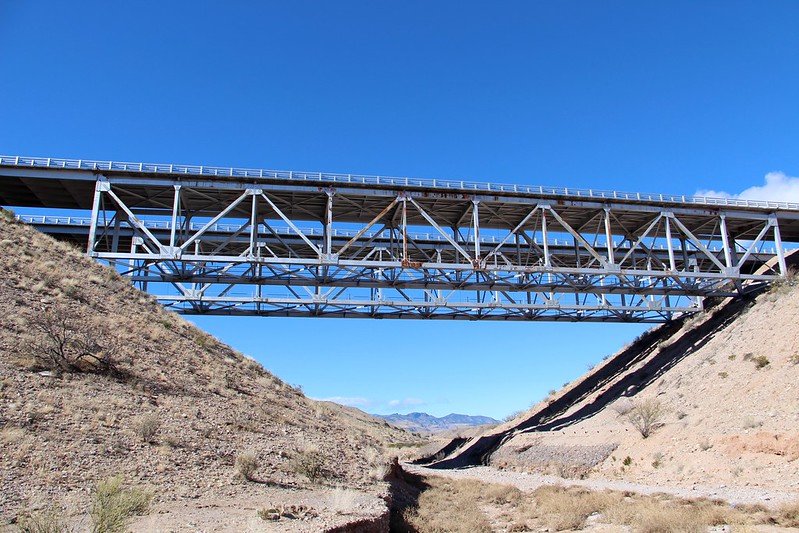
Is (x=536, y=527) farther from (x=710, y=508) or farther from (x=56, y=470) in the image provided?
(x=56, y=470)

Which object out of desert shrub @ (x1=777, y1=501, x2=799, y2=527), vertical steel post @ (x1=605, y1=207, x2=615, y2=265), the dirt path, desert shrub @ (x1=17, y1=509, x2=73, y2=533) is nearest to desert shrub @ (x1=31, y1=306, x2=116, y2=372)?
desert shrub @ (x1=17, y1=509, x2=73, y2=533)

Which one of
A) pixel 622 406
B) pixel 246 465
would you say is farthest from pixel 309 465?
pixel 622 406

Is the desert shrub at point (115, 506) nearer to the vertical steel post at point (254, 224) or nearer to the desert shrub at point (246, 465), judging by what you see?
the desert shrub at point (246, 465)

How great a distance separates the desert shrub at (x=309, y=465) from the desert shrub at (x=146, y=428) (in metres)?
3.76

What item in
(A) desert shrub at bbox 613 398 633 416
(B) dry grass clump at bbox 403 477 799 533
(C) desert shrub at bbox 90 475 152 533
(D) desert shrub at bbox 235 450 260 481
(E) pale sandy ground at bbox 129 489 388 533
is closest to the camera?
(C) desert shrub at bbox 90 475 152 533

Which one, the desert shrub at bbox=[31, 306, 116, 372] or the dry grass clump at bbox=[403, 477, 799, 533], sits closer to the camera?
the dry grass clump at bbox=[403, 477, 799, 533]

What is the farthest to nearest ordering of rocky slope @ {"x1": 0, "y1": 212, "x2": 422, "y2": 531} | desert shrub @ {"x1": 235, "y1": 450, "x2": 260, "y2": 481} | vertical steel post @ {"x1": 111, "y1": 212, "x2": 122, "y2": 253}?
1. vertical steel post @ {"x1": 111, "y1": 212, "x2": 122, "y2": 253}
2. desert shrub @ {"x1": 235, "y1": 450, "x2": 260, "y2": 481}
3. rocky slope @ {"x1": 0, "y1": 212, "x2": 422, "y2": 531}

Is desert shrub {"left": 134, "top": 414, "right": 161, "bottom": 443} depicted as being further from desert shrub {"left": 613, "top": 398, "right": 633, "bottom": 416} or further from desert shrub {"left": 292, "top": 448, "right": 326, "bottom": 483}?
desert shrub {"left": 613, "top": 398, "right": 633, "bottom": 416}

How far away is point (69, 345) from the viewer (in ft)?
52.3

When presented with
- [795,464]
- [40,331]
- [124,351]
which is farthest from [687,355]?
[40,331]

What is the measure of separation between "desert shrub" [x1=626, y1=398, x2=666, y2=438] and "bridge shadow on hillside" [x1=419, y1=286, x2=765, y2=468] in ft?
23.9

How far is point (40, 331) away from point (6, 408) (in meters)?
5.19

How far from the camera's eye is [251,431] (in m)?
16.7

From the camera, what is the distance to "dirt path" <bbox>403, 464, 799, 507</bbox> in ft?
54.6
